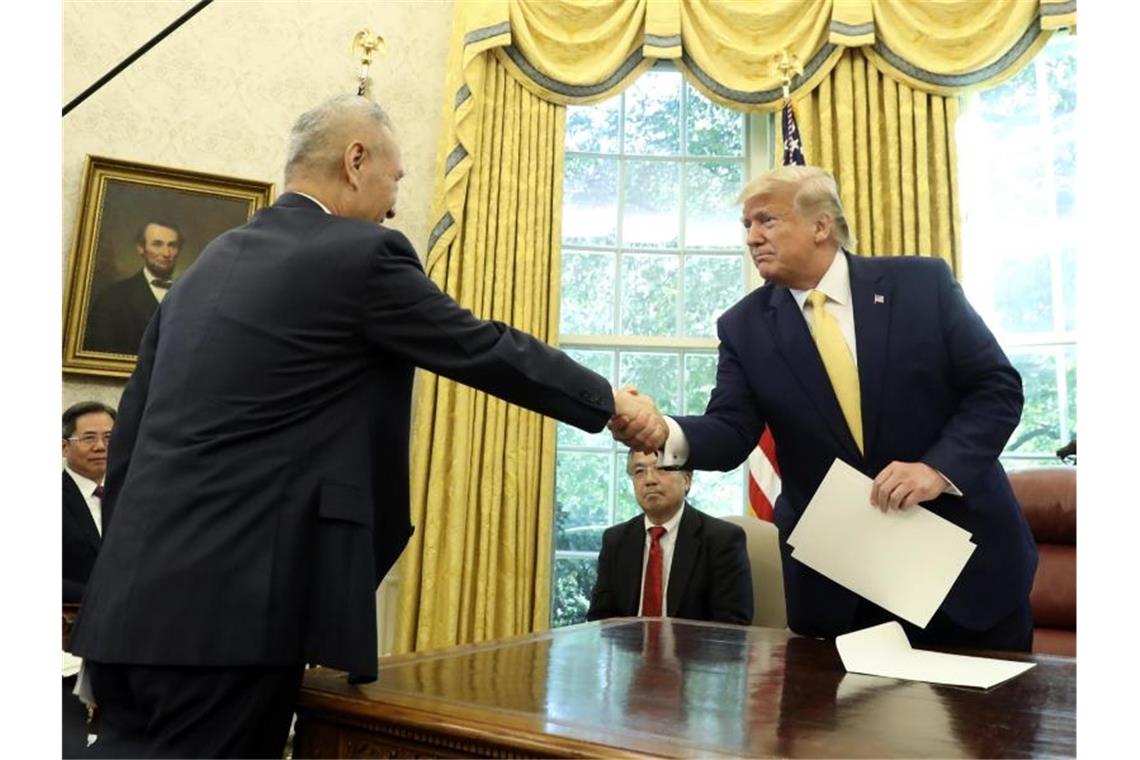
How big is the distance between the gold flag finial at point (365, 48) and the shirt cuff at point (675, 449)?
3.28m

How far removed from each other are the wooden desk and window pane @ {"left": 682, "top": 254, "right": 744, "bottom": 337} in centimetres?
383

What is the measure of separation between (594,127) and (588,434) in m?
1.77

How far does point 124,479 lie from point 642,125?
4.55 metres

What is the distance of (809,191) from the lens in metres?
2.64

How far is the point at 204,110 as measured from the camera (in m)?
5.19

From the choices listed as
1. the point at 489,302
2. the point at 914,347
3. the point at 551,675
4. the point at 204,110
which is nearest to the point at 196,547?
the point at 551,675

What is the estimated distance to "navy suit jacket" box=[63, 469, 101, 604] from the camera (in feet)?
12.2

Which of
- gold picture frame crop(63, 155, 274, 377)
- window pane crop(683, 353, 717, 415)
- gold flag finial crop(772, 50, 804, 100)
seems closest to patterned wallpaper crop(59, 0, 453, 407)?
gold picture frame crop(63, 155, 274, 377)

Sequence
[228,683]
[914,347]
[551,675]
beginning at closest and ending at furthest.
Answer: [228,683], [551,675], [914,347]

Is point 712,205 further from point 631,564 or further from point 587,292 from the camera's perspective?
point 631,564

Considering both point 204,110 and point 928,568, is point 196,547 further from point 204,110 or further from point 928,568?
point 204,110

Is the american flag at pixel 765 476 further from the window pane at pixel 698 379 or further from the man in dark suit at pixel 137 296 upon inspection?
the man in dark suit at pixel 137 296

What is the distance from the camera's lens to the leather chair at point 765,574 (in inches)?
169

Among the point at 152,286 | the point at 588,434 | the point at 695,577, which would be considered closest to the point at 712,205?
the point at 588,434
